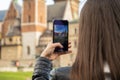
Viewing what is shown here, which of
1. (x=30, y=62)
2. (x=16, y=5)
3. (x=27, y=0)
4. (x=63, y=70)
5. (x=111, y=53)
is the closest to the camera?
(x=111, y=53)

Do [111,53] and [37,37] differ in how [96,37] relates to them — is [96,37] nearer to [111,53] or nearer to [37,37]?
[111,53]

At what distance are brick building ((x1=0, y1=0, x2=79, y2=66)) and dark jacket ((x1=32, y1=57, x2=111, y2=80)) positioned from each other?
192 ft

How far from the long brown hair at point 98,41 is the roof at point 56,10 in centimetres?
6403

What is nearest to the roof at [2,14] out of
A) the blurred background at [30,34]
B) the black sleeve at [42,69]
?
the blurred background at [30,34]

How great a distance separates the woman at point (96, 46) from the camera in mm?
1752

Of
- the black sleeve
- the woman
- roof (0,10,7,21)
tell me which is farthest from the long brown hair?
roof (0,10,7,21)

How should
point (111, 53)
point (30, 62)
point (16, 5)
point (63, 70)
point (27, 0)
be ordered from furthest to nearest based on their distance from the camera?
point (16, 5)
point (27, 0)
point (30, 62)
point (63, 70)
point (111, 53)

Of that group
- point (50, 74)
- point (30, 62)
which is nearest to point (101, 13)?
point (50, 74)

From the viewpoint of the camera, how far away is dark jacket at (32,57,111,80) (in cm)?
188

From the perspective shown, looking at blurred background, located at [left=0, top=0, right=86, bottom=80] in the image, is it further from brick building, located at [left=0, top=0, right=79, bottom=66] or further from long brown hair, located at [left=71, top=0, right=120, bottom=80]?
long brown hair, located at [left=71, top=0, right=120, bottom=80]

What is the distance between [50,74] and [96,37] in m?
0.25

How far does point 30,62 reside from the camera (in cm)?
6050

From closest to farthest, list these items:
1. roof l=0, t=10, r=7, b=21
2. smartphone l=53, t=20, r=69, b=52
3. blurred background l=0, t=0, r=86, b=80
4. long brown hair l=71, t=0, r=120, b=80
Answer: long brown hair l=71, t=0, r=120, b=80
smartphone l=53, t=20, r=69, b=52
blurred background l=0, t=0, r=86, b=80
roof l=0, t=10, r=7, b=21

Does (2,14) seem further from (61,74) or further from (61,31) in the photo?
(61,74)
